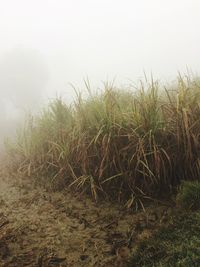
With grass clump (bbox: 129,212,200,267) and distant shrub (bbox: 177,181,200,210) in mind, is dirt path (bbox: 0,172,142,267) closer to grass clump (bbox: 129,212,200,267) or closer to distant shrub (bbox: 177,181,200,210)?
grass clump (bbox: 129,212,200,267)

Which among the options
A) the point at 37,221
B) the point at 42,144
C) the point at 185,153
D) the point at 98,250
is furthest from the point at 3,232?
the point at 42,144

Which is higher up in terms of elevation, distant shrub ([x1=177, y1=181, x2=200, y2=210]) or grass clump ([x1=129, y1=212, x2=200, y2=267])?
distant shrub ([x1=177, y1=181, x2=200, y2=210])

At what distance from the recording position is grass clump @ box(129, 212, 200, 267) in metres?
1.59

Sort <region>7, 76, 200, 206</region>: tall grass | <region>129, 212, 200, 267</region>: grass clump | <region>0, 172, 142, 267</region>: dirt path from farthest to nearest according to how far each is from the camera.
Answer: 1. <region>7, 76, 200, 206</region>: tall grass
2. <region>0, 172, 142, 267</region>: dirt path
3. <region>129, 212, 200, 267</region>: grass clump

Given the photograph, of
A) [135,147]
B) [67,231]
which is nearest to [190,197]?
[135,147]

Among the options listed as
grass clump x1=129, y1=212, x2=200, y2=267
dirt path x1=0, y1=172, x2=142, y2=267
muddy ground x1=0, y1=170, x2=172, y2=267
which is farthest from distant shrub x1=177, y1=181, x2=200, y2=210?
dirt path x1=0, y1=172, x2=142, y2=267

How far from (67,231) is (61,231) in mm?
43

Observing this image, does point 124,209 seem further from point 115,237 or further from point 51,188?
point 51,188

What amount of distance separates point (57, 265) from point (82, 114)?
60.6 inches

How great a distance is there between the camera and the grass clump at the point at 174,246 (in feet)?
5.23

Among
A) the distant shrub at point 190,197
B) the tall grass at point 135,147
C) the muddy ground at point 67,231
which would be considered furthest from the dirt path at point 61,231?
the distant shrub at point 190,197

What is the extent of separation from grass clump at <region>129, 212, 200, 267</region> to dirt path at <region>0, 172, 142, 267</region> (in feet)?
0.68

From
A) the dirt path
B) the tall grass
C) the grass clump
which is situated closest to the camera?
the grass clump

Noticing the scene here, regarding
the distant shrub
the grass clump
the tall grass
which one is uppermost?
the tall grass
